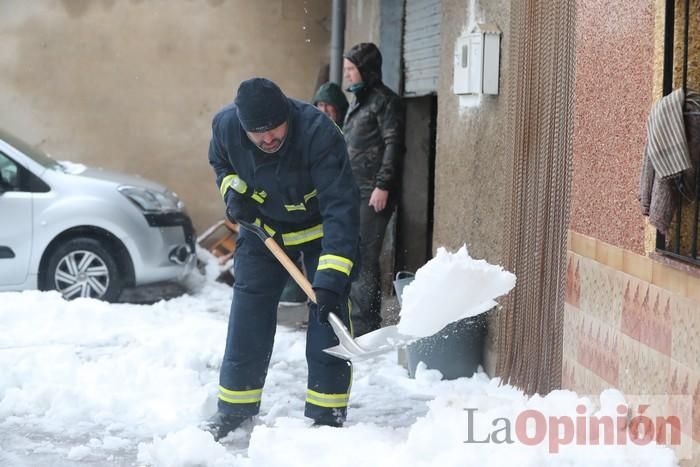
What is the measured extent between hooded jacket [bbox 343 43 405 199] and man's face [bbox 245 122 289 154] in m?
2.93

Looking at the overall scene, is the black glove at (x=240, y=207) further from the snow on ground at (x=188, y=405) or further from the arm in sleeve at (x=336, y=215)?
the snow on ground at (x=188, y=405)

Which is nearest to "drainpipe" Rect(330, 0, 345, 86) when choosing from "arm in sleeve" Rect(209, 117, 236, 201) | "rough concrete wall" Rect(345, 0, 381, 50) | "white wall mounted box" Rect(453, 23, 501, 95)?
"rough concrete wall" Rect(345, 0, 381, 50)

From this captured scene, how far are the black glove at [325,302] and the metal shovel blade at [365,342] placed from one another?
3 centimetres

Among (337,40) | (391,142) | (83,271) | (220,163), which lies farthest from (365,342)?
(337,40)

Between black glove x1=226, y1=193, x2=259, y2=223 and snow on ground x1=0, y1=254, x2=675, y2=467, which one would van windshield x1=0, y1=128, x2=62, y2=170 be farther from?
black glove x1=226, y1=193, x2=259, y2=223

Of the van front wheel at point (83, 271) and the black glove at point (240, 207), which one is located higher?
the black glove at point (240, 207)

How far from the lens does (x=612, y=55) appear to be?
187 inches

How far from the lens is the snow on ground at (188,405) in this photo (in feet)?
14.5

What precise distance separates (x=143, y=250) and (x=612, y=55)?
5537 mm

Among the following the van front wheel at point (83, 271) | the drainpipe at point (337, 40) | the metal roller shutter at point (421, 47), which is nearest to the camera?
the metal roller shutter at point (421, 47)

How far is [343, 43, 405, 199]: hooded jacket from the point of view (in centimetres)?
802

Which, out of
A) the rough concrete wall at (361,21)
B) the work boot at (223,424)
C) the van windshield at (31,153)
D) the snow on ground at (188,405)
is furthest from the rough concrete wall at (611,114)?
the van windshield at (31,153)

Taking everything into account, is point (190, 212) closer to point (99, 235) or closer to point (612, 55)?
point (99, 235)

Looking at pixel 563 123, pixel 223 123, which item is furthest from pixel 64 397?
pixel 563 123
